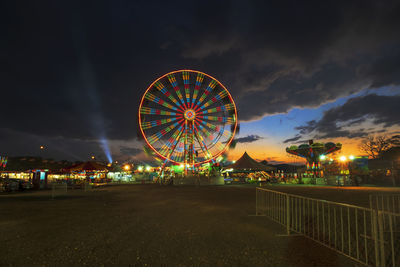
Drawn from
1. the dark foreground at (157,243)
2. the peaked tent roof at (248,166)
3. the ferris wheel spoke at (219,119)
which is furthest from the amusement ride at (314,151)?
the dark foreground at (157,243)

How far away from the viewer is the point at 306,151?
4238cm

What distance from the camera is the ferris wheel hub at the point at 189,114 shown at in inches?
1222

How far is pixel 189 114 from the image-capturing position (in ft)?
102

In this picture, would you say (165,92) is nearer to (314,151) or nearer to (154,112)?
(154,112)

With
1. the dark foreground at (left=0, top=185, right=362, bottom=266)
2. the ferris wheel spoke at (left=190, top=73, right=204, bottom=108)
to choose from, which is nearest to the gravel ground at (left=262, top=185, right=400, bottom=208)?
the dark foreground at (left=0, top=185, right=362, bottom=266)

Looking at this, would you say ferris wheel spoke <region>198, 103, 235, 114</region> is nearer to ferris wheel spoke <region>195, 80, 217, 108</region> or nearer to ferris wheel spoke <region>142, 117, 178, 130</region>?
ferris wheel spoke <region>195, 80, 217, 108</region>

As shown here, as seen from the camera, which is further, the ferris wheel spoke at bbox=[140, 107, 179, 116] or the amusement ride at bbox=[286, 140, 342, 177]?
the amusement ride at bbox=[286, 140, 342, 177]

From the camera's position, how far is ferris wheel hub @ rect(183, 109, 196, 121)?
31047mm

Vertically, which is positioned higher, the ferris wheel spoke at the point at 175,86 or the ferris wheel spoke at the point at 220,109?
the ferris wheel spoke at the point at 175,86

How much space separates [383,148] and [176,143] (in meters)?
56.2

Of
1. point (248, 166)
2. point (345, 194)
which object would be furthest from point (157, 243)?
point (248, 166)

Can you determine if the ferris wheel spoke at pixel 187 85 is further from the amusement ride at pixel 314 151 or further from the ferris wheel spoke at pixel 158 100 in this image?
the amusement ride at pixel 314 151

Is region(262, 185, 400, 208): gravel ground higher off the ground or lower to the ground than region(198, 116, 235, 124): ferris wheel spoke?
lower

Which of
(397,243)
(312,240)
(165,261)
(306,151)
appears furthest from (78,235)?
(306,151)
